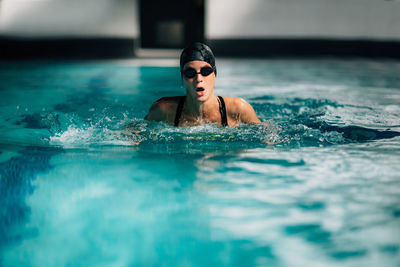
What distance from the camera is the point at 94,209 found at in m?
2.40

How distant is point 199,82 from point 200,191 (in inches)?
45.0

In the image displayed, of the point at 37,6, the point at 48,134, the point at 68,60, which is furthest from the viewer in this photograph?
the point at 37,6

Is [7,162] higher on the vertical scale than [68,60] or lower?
higher

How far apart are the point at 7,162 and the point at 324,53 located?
13804 millimetres

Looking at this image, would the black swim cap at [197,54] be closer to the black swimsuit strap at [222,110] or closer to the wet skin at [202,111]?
the wet skin at [202,111]

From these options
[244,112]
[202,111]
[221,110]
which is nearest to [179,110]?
[202,111]

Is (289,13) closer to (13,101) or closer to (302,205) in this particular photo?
(13,101)

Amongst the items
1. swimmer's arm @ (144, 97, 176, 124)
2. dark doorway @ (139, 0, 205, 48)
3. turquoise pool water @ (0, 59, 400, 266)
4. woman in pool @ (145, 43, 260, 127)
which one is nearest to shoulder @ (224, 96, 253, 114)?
woman in pool @ (145, 43, 260, 127)

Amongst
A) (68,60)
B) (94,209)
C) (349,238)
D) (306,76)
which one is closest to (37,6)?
(68,60)

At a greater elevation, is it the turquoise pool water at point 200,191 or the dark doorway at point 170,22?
the turquoise pool water at point 200,191

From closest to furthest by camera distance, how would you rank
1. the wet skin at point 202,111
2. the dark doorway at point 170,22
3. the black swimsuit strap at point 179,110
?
the wet skin at point 202,111 → the black swimsuit strap at point 179,110 → the dark doorway at point 170,22

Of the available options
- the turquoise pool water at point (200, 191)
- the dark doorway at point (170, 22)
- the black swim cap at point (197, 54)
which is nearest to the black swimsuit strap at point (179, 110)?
the turquoise pool water at point (200, 191)

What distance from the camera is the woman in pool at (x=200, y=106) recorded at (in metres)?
3.41

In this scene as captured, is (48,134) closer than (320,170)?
No
